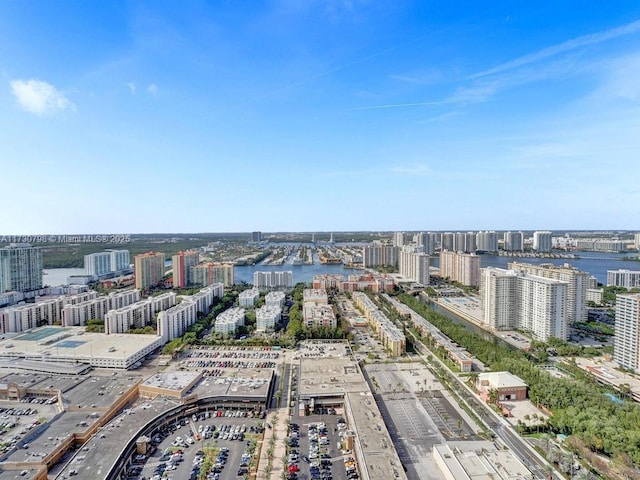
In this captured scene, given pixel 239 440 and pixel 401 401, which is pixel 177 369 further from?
pixel 401 401

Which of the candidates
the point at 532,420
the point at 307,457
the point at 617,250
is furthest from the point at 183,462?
the point at 617,250

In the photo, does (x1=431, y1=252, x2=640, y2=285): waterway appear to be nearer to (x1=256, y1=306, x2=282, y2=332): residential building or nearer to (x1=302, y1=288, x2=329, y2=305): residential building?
(x1=302, y1=288, x2=329, y2=305): residential building

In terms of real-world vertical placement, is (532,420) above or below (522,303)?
below

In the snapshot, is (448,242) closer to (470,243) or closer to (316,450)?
(470,243)

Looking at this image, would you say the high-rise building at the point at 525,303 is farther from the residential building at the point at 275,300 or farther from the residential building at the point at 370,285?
the residential building at the point at 275,300

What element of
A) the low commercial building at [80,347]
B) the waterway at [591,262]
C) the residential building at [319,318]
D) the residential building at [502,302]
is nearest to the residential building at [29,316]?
the low commercial building at [80,347]

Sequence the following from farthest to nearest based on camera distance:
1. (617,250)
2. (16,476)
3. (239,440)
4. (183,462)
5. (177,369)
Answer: (617,250) < (177,369) < (239,440) < (183,462) < (16,476)
